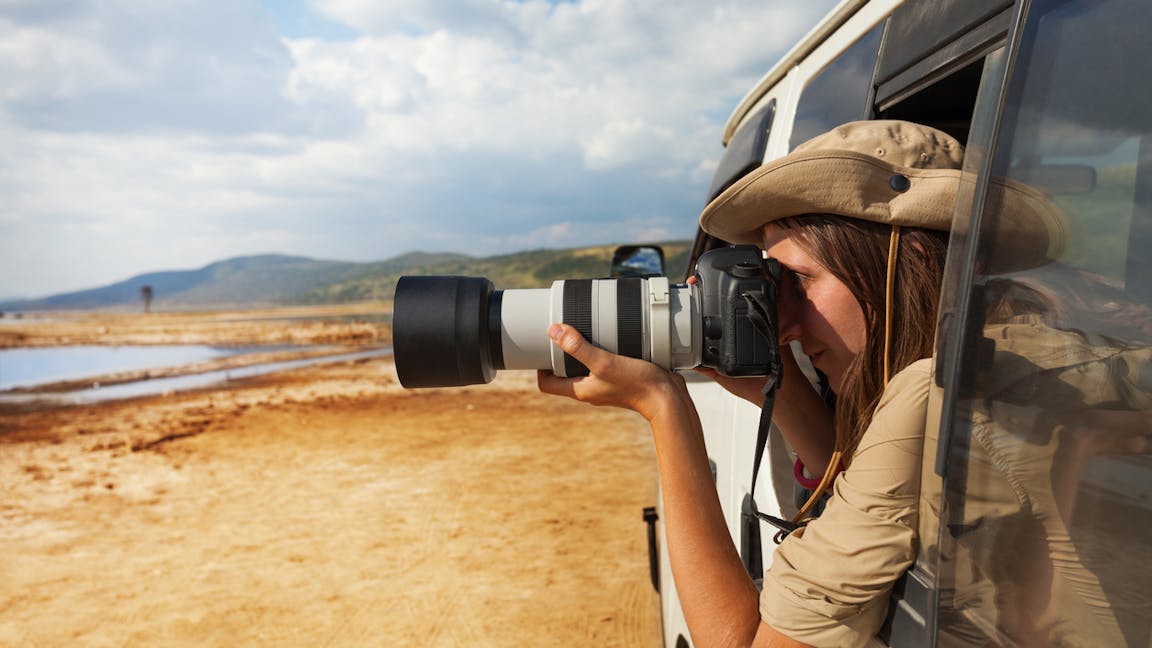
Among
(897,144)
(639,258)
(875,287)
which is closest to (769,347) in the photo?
(875,287)

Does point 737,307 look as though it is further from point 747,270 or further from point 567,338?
point 567,338

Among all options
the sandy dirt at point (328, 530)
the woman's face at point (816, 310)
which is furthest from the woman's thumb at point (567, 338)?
the sandy dirt at point (328, 530)

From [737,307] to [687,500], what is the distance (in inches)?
14.9

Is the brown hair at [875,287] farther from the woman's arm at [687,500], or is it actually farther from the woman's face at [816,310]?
the woman's arm at [687,500]

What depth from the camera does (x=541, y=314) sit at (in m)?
1.56

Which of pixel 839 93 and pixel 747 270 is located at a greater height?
pixel 839 93

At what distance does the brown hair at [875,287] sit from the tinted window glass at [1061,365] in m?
0.37

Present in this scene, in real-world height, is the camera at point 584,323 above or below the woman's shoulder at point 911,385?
above

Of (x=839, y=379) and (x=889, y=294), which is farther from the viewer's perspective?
(x=839, y=379)

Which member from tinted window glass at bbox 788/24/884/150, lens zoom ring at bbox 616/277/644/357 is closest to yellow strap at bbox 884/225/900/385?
lens zoom ring at bbox 616/277/644/357

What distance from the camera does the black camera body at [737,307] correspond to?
4.66 feet

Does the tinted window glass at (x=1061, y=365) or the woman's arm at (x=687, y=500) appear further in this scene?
the woman's arm at (x=687, y=500)

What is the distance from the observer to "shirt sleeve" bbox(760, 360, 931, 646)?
108cm

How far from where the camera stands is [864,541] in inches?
42.8
